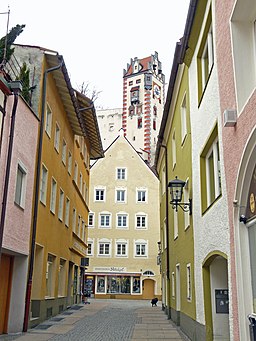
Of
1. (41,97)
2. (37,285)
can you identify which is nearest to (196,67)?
(41,97)

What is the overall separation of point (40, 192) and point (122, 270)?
2956 cm

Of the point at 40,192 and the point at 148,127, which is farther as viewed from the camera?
the point at 148,127

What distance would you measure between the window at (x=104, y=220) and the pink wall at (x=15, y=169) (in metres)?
31.3

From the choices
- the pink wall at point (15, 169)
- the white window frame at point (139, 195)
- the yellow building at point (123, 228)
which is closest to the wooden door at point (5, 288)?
the pink wall at point (15, 169)

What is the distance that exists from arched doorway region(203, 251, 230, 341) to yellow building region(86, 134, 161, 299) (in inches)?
1339

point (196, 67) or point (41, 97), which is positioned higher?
point (41, 97)

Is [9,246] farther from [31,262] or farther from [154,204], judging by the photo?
[154,204]

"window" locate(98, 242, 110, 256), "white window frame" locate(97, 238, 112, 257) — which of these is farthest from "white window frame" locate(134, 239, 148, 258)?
"window" locate(98, 242, 110, 256)

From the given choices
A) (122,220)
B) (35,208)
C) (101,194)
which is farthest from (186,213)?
(101,194)

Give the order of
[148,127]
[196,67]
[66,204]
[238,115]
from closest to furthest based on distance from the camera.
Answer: [238,115]
[196,67]
[66,204]
[148,127]

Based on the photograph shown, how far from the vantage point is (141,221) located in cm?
4556

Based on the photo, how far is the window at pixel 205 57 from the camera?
10234 mm

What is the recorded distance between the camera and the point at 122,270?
4409cm

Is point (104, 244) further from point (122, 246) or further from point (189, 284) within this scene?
point (189, 284)
